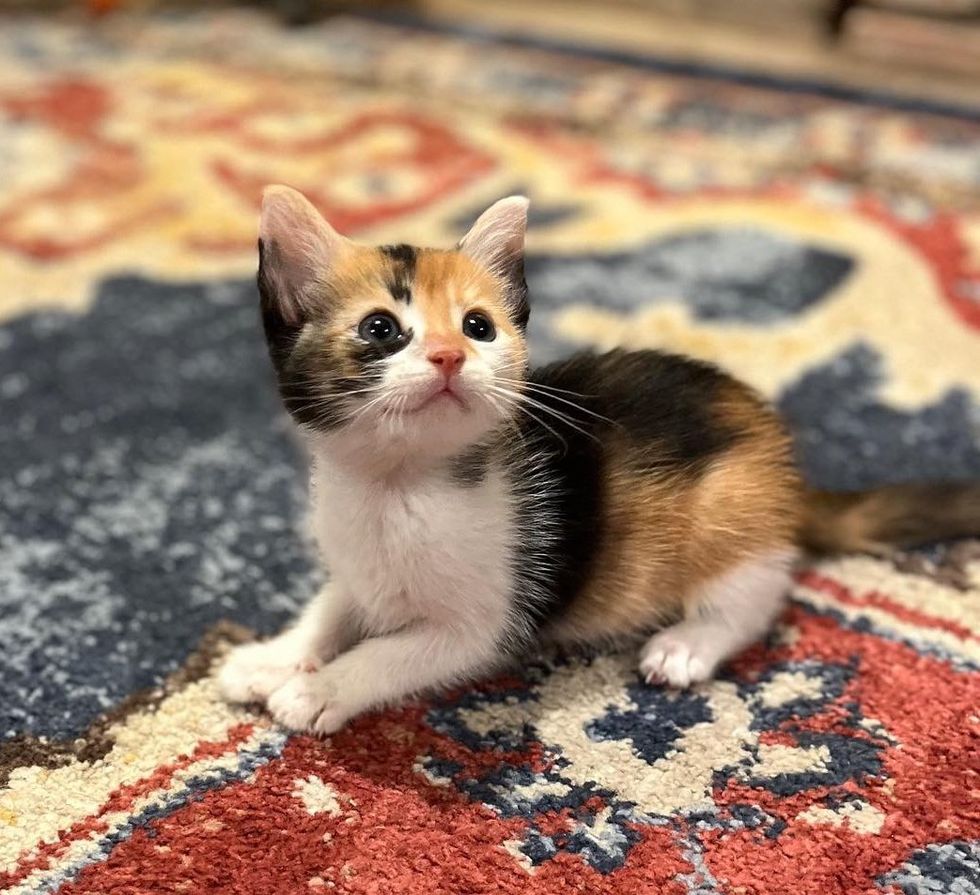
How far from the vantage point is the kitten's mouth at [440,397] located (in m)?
0.83

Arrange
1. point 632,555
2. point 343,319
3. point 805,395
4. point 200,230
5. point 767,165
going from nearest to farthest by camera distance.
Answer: point 343,319 < point 632,555 < point 805,395 < point 200,230 < point 767,165

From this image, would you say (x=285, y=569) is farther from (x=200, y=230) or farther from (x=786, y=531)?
(x=200, y=230)

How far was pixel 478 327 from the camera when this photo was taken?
90cm

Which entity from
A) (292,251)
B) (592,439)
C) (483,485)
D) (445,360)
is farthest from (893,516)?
(292,251)

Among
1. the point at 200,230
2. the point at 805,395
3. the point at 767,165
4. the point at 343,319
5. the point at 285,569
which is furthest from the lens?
the point at 767,165

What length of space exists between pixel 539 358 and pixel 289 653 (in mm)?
666

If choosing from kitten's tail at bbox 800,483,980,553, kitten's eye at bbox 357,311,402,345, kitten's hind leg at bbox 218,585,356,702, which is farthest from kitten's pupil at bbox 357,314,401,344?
kitten's tail at bbox 800,483,980,553

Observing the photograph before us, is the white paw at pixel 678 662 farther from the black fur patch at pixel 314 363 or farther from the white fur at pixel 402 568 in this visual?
the black fur patch at pixel 314 363

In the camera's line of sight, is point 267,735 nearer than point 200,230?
Yes

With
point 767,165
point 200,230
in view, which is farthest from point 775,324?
point 200,230

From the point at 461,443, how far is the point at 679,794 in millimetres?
345

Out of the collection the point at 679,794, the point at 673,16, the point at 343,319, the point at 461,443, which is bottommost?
the point at 679,794

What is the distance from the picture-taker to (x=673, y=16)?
130 inches

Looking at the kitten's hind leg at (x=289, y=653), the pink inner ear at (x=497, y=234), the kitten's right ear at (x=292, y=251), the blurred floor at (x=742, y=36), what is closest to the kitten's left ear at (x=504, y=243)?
the pink inner ear at (x=497, y=234)
